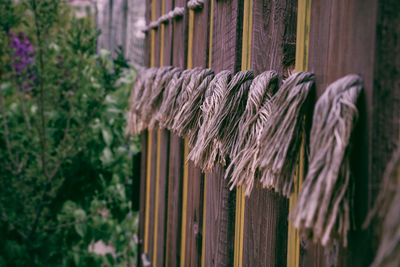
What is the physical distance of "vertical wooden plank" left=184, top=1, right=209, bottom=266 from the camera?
130 centimetres

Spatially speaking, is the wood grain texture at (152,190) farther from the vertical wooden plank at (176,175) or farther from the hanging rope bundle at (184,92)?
the hanging rope bundle at (184,92)

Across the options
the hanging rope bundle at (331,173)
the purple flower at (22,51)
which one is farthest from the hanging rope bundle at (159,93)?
the purple flower at (22,51)

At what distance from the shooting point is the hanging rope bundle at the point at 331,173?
0.53m

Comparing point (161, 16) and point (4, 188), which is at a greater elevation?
point (161, 16)

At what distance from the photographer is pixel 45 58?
101 inches

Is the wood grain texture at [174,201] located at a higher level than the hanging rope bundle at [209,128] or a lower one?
lower

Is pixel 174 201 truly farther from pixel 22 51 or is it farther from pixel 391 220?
pixel 22 51

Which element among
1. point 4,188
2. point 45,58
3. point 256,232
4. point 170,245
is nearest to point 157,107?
point 170,245

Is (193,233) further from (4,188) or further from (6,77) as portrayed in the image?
(6,77)

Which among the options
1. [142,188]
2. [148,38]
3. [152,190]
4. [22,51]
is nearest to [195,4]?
[148,38]

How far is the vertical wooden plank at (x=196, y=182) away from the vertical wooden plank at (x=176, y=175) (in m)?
0.11

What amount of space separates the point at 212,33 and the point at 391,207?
896 mm

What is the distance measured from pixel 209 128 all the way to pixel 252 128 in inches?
4.8

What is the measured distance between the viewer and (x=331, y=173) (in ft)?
1.76
